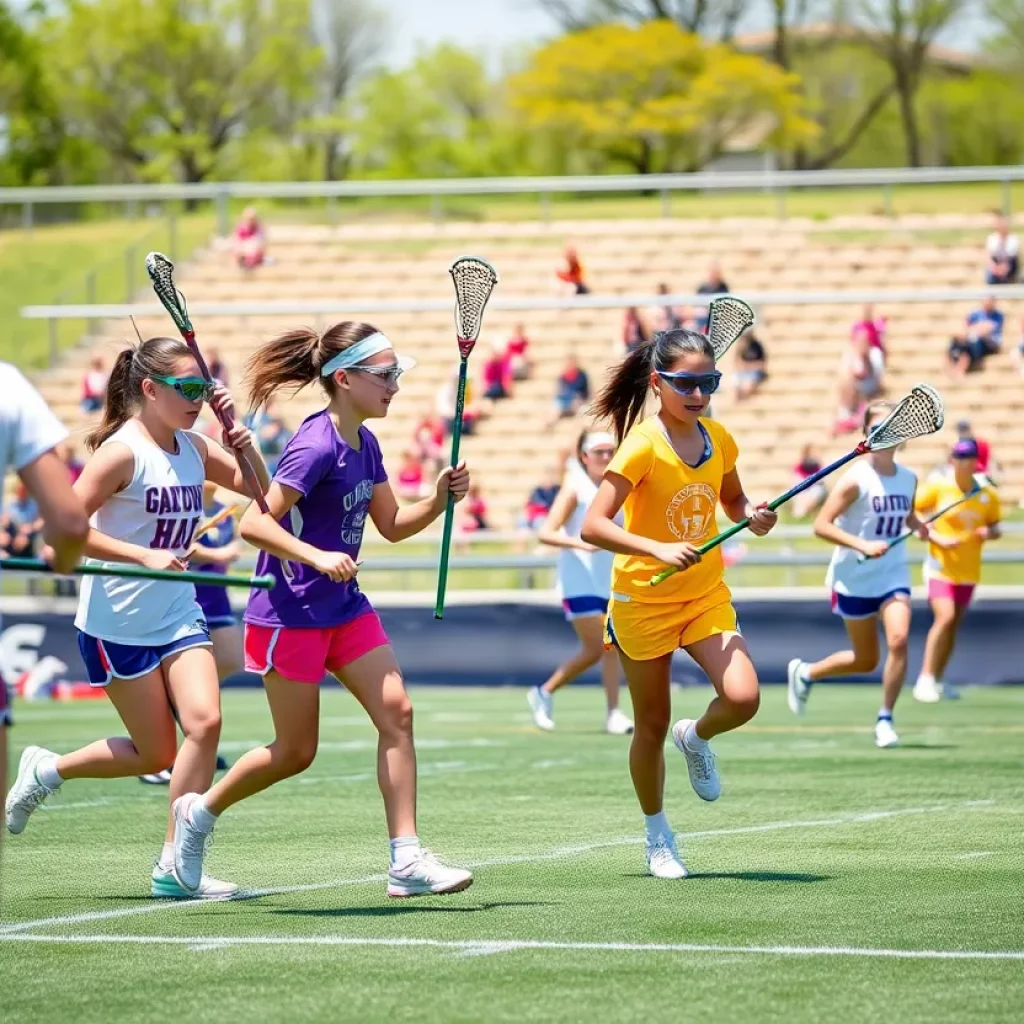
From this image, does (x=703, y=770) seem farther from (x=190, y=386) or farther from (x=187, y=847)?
(x=190, y=386)

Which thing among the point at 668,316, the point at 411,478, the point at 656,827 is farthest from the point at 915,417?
the point at 668,316

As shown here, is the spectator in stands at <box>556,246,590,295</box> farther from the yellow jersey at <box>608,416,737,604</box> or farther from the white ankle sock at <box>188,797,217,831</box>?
the white ankle sock at <box>188,797,217,831</box>

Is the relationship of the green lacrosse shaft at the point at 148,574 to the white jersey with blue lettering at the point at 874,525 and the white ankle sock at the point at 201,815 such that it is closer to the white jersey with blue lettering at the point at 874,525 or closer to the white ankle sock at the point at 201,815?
the white ankle sock at the point at 201,815

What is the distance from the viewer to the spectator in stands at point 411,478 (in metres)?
25.0

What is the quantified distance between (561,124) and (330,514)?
5654 centimetres

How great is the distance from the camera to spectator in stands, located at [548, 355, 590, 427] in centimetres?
2559

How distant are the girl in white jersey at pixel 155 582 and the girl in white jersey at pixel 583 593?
271 inches

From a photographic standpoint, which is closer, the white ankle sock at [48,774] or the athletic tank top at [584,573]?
the white ankle sock at [48,774]

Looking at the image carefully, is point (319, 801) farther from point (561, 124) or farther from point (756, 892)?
point (561, 124)

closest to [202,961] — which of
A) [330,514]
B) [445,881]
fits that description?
[445,881]

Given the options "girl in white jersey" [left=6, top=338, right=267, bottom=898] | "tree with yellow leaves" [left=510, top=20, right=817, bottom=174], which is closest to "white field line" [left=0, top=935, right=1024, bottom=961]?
"girl in white jersey" [left=6, top=338, right=267, bottom=898]

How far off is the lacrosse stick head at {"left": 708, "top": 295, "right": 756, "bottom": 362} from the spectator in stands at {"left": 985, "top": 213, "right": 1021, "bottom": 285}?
20161 millimetres

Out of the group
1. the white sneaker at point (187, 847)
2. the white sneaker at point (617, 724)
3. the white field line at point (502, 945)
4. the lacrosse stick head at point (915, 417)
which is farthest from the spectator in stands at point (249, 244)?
the white field line at point (502, 945)

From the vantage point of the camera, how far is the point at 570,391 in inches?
1009
